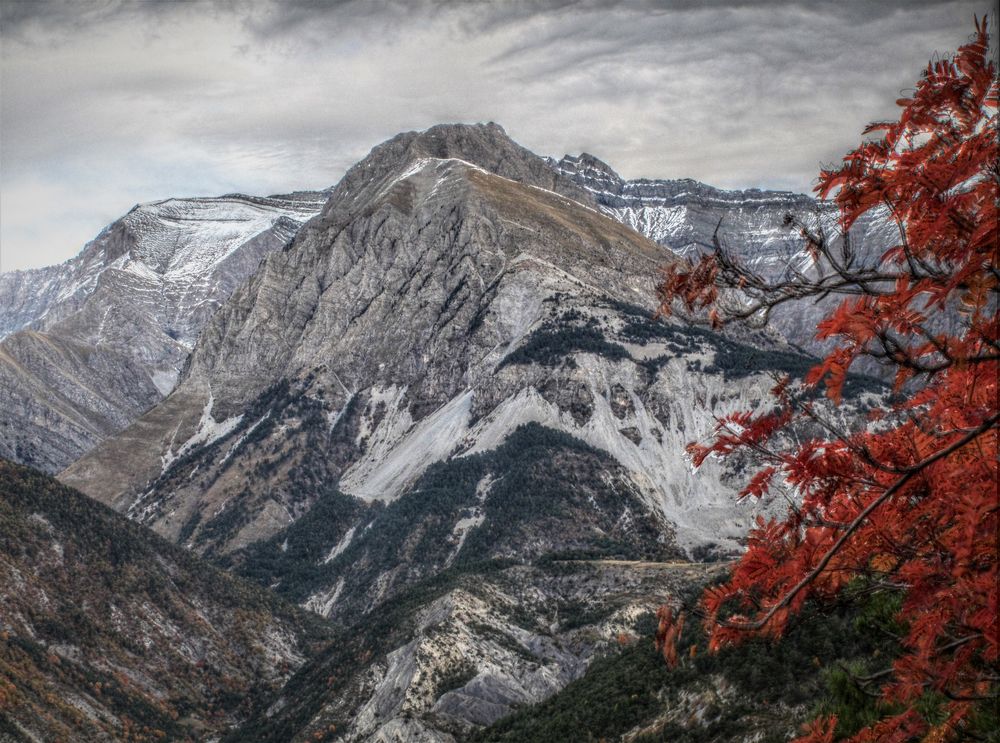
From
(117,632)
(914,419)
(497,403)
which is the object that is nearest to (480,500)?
(497,403)

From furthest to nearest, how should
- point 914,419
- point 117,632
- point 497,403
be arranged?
point 497,403 → point 117,632 → point 914,419

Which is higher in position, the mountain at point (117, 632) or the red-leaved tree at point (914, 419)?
the red-leaved tree at point (914, 419)

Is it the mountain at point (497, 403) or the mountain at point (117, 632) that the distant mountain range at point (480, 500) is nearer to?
the mountain at point (497, 403)

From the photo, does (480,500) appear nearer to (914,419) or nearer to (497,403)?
(497,403)

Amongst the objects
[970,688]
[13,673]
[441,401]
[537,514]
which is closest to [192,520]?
[441,401]

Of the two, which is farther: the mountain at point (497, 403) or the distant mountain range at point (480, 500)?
the mountain at point (497, 403)

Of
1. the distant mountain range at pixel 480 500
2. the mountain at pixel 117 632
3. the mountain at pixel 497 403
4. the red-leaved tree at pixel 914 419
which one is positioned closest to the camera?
the red-leaved tree at pixel 914 419

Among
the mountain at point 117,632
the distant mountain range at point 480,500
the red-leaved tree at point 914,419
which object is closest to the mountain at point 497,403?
the distant mountain range at point 480,500
